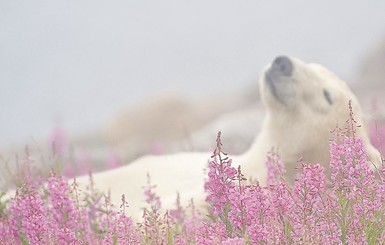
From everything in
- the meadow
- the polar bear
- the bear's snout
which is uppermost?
the bear's snout

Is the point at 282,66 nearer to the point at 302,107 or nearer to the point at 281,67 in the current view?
the point at 281,67

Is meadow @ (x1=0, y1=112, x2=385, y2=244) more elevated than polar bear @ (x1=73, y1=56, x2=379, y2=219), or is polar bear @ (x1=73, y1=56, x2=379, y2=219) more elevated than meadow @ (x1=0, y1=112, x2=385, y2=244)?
polar bear @ (x1=73, y1=56, x2=379, y2=219)

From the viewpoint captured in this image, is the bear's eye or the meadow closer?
the meadow

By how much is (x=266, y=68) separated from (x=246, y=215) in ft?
13.4

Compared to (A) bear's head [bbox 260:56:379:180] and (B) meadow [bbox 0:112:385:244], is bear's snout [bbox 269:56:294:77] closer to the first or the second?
(A) bear's head [bbox 260:56:379:180]

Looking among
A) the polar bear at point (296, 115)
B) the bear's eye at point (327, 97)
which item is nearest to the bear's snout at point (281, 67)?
the polar bear at point (296, 115)

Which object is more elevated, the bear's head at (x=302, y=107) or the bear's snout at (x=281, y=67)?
the bear's snout at (x=281, y=67)

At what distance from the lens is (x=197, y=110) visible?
25.7 metres

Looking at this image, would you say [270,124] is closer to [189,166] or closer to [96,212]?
[189,166]

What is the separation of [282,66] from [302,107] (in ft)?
1.20

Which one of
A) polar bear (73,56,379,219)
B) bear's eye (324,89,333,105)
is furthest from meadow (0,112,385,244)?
bear's eye (324,89,333,105)

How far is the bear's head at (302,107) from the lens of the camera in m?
7.52

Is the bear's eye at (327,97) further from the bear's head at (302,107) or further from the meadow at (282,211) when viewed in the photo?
the meadow at (282,211)

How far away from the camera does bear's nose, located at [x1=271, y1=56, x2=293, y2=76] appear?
7504 millimetres
